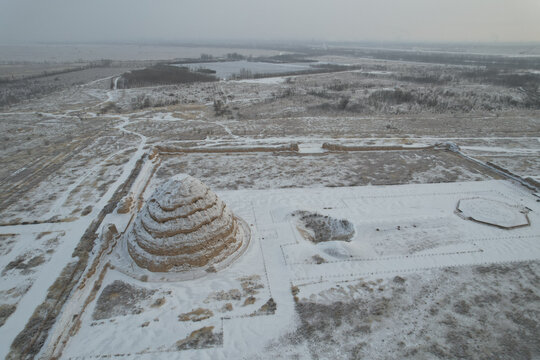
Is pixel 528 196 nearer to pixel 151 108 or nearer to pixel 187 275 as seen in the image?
pixel 187 275

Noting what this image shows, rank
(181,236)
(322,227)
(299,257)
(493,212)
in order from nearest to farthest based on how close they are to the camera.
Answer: (181,236) → (299,257) → (322,227) → (493,212)

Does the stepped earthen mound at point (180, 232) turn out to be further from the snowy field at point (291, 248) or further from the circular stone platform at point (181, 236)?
the snowy field at point (291, 248)

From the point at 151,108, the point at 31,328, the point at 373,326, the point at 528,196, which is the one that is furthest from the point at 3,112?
the point at 528,196

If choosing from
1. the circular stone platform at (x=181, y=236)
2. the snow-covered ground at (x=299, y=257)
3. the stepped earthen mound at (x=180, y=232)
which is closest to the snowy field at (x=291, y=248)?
the snow-covered ground at (x=299, y=257)

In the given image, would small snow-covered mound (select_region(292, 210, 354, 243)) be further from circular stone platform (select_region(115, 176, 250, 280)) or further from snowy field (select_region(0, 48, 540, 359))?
circular stone platform (select_region(115, 176, 250, 280))

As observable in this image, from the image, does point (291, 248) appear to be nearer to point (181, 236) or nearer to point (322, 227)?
point (322, 227)

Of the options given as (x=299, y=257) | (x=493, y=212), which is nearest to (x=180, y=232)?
(x=299, y=257)

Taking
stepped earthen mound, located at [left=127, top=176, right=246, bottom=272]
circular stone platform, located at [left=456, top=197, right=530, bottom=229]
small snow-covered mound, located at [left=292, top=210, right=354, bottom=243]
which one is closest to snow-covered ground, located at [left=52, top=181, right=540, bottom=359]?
circular stone platform, located at [left=456, top=197, right=530, bottom=229]
